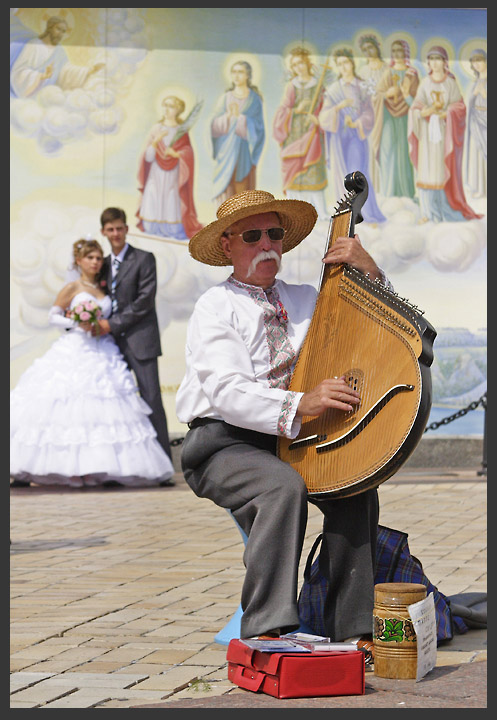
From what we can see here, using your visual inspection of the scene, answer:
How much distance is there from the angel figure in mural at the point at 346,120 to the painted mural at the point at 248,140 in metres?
0.02

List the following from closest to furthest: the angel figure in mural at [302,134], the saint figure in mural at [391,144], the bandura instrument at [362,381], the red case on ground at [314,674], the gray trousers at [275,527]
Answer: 1. the red case on ground at [314,674]
2. the bandura instrument at [362,381]
3. the gray trousers at [275,527]
4. the angel figure in mural at [302,134]
5. the saint figure in mural at [391,144]

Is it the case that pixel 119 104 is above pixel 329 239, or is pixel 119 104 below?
above

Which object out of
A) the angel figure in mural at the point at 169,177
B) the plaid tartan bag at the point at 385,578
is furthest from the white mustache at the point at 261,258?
the angel figure in mural at the point at 169,177

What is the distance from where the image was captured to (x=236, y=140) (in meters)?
13.9

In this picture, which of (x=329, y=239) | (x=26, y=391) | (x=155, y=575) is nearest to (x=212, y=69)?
(x=26, y=391)

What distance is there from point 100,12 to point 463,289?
5041 millimetres

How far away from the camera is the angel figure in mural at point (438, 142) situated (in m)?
14.2

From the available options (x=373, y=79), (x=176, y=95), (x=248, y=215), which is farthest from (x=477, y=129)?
(x=248, y=215)

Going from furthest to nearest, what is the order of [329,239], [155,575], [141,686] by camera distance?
[155,575] < [329,239] < [141,686]

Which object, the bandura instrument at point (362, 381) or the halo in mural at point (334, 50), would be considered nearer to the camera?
the bandura instrument at point (362, 381)

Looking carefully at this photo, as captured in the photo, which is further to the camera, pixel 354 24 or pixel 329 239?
pixel 354 24

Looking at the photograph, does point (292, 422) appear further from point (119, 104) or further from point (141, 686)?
point (119, 104)

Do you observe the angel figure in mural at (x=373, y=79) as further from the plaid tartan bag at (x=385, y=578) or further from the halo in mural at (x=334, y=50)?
the plaid tartan bag at (x=385, y=578)

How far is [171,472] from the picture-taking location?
11742 millimetres
